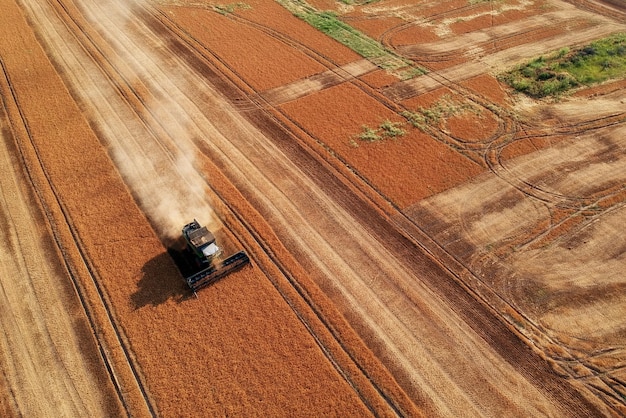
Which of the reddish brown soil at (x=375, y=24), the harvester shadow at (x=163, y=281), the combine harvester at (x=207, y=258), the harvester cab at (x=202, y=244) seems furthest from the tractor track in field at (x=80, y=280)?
the reddish brown soil at (x=375, y=24)

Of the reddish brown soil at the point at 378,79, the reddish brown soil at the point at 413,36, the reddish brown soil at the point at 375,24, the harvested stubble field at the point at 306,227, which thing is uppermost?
the reddish brown soil at the point at 375,24

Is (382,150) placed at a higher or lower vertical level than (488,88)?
lower

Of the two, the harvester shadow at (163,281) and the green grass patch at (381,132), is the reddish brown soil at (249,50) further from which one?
the harvester shadow at (163,281)

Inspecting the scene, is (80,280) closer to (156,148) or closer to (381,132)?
(156,148)

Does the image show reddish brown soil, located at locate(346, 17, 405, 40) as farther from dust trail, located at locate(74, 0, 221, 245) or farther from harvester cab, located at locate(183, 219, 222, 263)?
harvester cab, located at locate(183, 219, 222, 263)

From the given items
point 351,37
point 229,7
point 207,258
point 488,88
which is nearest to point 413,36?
point 351,37

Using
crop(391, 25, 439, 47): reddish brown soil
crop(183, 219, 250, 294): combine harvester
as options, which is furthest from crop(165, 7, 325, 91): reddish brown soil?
crop(183, 219, 250, 294): combine harvester
